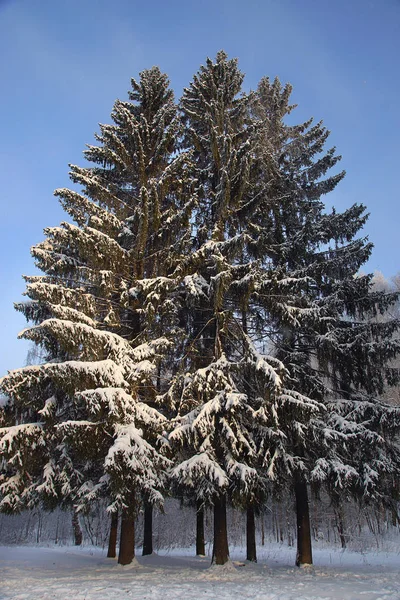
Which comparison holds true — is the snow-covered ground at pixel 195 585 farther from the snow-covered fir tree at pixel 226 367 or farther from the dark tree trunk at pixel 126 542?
the snow-covered fir tree at pixel 226 367

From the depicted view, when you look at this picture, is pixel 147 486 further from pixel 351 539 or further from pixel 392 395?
pixel 351 539

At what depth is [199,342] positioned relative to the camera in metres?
13.6

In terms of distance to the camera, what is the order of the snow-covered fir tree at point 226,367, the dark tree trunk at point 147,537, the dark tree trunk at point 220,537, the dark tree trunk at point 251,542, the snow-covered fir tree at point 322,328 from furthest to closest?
the dark tree trunk at point 147,537 < the dark tree trunk at point 251,542 < the snow-covered fir tree at point 322,328 < the dark tree trunk at point 220,537 < the snow-covered fir tree at point 226,367

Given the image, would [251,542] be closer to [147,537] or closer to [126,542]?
[147,537]

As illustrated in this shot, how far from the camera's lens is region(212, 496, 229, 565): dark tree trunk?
33.2 feet

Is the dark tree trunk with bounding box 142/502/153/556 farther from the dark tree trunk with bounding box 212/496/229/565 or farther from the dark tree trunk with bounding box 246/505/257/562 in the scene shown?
the dark tree trunk with bounding box 212/496/229/565

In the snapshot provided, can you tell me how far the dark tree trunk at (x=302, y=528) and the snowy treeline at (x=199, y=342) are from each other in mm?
46

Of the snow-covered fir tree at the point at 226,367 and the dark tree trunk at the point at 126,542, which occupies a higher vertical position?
the snow-covered fir tree at the point at 226,367

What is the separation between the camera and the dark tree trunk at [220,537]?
1012 cm

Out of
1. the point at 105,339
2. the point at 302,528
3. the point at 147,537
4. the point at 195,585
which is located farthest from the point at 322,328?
the point at 147,537

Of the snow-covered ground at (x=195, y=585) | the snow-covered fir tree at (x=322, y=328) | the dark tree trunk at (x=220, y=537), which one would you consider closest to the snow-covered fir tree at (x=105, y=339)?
the snow-covered ground at (x=195, y=585)

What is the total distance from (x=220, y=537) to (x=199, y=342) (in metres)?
6.00

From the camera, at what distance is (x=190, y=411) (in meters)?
10.4

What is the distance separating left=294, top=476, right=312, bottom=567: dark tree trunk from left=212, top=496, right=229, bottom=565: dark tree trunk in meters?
2.54
